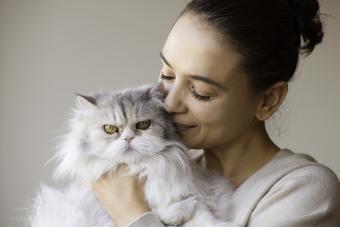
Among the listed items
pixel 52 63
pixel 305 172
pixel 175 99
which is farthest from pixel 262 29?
pixel 52 63

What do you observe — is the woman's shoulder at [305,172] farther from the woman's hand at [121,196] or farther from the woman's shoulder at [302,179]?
the woman's hand at [121,196]

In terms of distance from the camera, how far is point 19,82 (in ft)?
9.52

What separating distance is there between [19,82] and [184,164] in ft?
5.64

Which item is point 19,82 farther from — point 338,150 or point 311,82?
point 338,150

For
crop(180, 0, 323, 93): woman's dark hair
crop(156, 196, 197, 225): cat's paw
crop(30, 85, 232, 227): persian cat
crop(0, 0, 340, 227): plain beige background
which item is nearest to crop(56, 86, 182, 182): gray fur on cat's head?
crop(30, 85, 232, 227): persian cat

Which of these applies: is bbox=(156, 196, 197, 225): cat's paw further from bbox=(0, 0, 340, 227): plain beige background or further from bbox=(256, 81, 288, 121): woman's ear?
bbox=(0, 0, 340, 227): plain beige background

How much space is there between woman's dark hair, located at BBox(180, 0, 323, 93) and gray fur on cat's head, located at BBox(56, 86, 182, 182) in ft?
0.90

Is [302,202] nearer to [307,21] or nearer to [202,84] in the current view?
[202,84]

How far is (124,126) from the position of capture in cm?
147

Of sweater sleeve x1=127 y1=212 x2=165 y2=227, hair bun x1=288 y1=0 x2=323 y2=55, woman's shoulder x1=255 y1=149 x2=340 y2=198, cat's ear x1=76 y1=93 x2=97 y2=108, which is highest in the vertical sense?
hair bun x1=288 y1=0 x2=323 y2=55

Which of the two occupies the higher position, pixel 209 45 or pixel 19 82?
pixel 209 45

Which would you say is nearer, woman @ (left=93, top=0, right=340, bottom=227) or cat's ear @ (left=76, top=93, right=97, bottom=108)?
woman @ (left=93, top=0, right=340, bottom=227)

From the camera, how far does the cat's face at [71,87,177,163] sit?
1433mm

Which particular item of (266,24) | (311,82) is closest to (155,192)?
(266,24)
